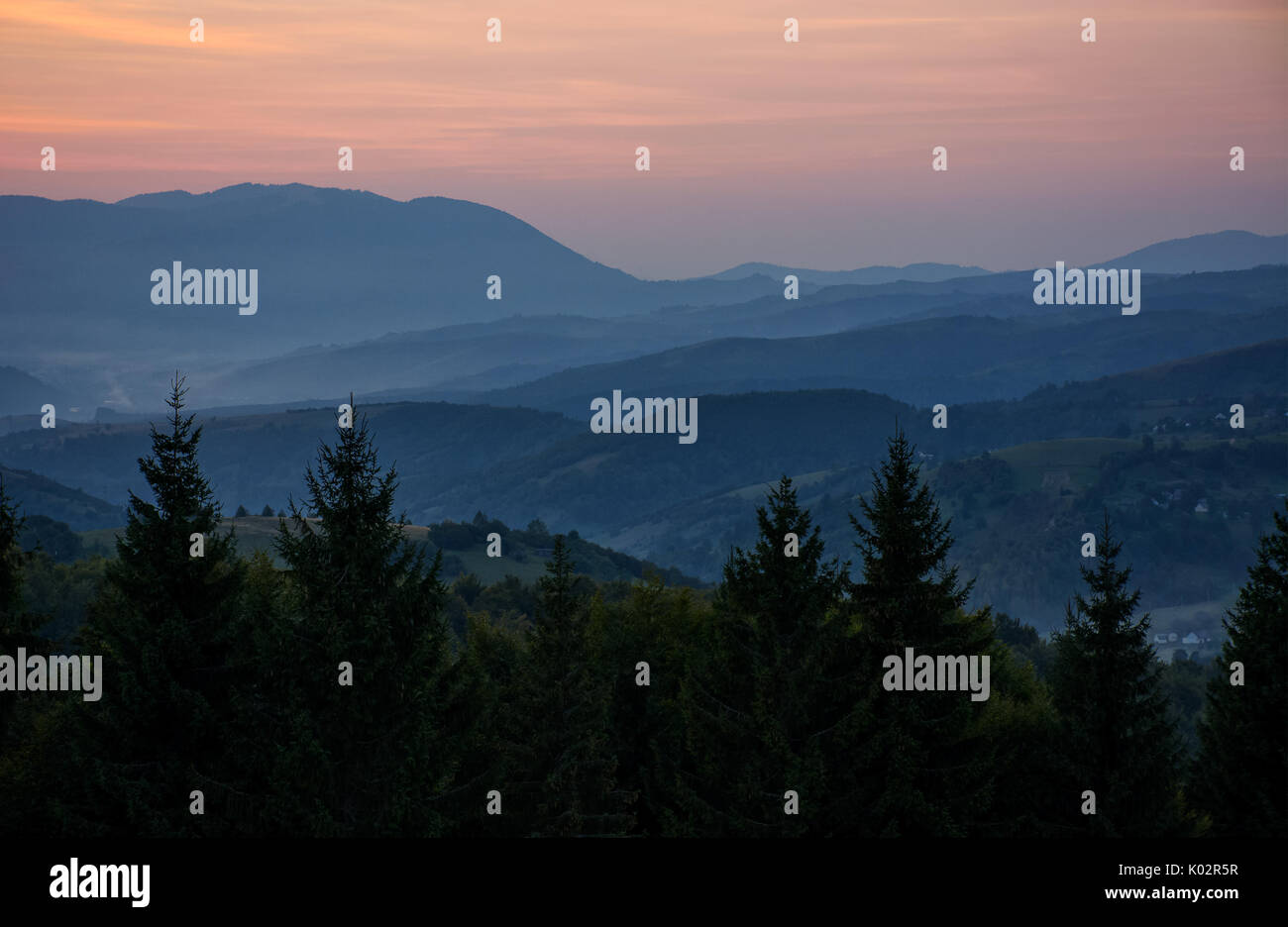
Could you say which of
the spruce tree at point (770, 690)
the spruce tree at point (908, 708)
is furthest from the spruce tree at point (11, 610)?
the spruce tree at point (908, 708)

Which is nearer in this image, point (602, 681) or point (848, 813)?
point (848, 813)

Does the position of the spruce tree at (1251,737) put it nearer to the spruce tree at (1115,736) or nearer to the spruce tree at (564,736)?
the spruce tree at (1115,736)

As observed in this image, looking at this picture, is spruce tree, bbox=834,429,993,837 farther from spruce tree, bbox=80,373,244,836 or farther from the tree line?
spruce tree, bbox=80,373,244,836

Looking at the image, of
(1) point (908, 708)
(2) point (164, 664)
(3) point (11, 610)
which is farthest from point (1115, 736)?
(3) point (11, 610)
